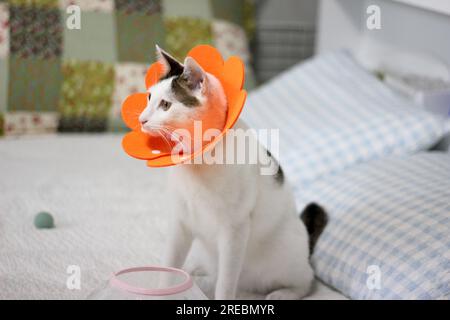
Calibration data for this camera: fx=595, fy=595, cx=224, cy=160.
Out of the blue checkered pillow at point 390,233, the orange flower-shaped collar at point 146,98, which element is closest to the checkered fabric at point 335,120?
the blue checkered pillow at point 390,233

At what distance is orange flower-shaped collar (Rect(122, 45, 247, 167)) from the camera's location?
0.78m

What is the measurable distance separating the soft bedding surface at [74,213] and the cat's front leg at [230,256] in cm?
20

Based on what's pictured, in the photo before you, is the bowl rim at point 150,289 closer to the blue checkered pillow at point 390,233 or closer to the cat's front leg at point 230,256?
the cat's front leg at point 230,256

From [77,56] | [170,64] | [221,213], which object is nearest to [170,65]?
[170,64]

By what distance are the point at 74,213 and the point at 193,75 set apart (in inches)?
24.1

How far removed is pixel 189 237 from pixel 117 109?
3.57 feet

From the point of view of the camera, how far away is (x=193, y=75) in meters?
0.76

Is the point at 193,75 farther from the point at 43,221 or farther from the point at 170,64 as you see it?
the point at 43,221

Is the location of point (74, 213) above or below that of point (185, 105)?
below

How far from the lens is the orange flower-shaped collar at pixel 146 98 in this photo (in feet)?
2.55

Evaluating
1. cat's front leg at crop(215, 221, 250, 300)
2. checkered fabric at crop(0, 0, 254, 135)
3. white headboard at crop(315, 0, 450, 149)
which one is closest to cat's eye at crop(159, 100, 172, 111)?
cat's front leg at crop(215, 221, 250, 300)

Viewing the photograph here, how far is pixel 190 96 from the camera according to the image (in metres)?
0.76

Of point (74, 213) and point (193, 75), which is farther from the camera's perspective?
point (74, 213)
